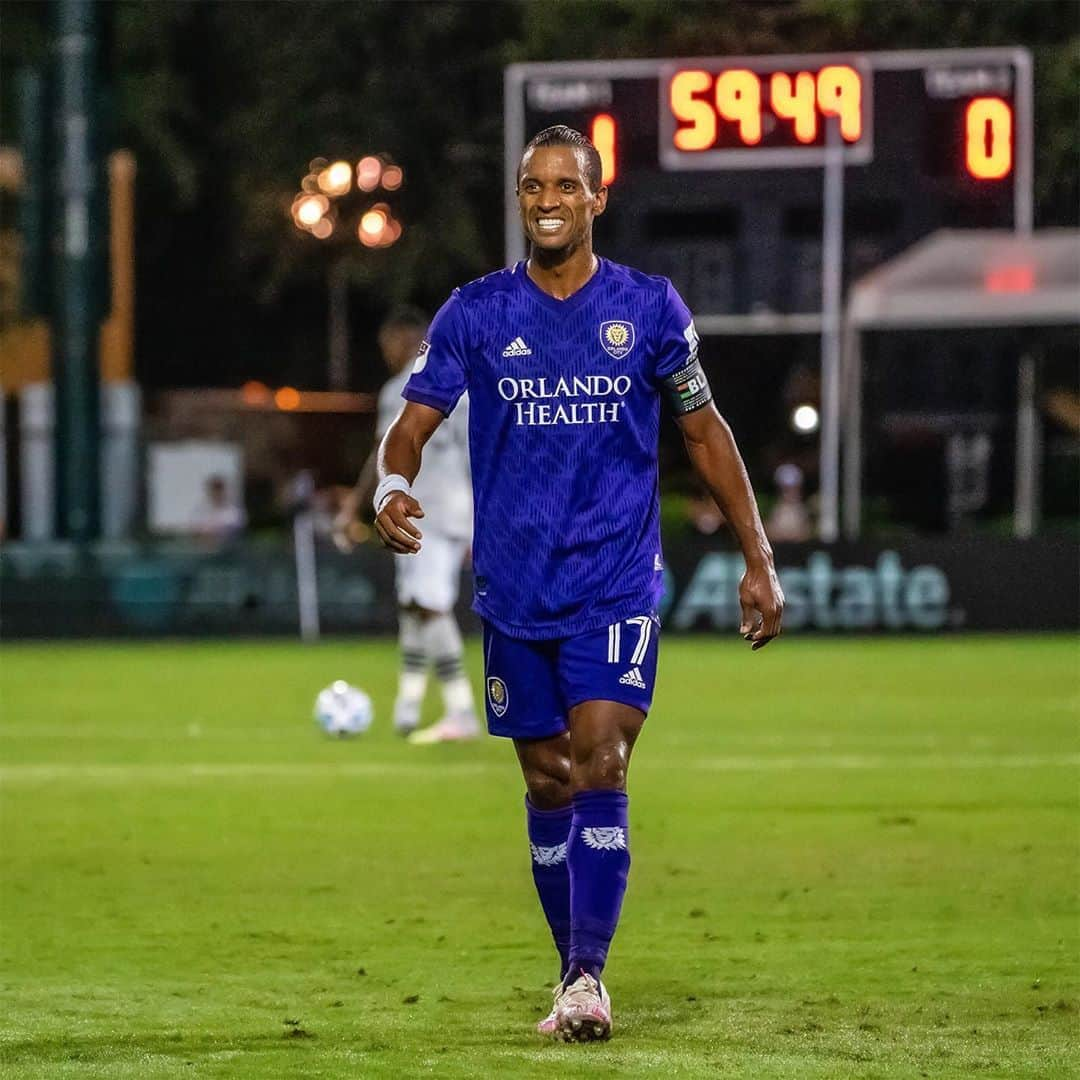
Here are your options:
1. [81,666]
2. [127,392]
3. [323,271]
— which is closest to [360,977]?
[81,666]

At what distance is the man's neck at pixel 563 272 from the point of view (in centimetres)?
643

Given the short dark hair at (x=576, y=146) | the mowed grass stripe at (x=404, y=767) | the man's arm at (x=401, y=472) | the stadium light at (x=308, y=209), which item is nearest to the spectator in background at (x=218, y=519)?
the stadium light at (x=308, y=209)

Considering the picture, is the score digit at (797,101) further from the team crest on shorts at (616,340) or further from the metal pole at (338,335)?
the metal pole at (338,335)

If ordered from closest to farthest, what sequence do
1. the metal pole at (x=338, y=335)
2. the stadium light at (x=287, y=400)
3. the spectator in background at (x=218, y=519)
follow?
the spectator in background at (x=218, y=519) < the stadium light at (x=287, y=400) < the metal pole at (x=338, y=335)

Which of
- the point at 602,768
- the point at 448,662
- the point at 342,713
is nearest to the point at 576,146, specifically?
the point at 602,768

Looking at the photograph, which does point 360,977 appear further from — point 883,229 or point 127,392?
point 127,392

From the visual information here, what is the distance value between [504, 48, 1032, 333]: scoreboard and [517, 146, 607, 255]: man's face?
55.7ft

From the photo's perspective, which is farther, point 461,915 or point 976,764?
point 976,764

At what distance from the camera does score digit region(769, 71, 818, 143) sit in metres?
23.0

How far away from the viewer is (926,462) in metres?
32.0

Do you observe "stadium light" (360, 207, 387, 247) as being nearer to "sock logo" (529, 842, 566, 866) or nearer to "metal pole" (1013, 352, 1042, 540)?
"metal pole" (1013, 352, 1042, 540)

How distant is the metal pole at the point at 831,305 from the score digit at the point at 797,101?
0.21 metres

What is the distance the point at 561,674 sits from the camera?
642cm

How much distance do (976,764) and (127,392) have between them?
1097 inches
